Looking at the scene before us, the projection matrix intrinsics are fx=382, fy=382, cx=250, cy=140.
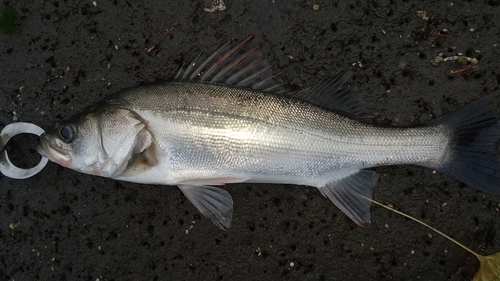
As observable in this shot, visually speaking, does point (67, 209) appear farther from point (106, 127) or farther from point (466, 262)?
point (466, 262)

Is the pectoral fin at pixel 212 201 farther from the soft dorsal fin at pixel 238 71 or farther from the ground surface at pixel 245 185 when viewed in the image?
the soft dorsal fin at pixel 238 71

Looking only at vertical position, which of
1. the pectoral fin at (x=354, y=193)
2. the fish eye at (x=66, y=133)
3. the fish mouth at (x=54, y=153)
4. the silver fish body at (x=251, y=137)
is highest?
the fish eye at (x=66, y=133)

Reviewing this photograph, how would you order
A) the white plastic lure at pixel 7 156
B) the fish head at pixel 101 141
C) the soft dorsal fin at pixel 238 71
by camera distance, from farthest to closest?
the white plastic lure at pixel 7 156, the soft dorsal fin at pixel 238 71, the fish head at pixel 101 141

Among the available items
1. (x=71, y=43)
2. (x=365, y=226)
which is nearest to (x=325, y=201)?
(x=365, y=226)

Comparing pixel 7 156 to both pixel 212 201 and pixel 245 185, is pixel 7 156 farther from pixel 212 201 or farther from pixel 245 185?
pixel 245 185

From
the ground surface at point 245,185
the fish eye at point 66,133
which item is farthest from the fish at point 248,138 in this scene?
the ground surface at point 245,185

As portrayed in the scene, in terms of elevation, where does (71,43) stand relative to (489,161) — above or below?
above

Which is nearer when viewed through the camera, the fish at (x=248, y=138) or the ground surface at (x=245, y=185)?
the fish at (x=248, y=138)

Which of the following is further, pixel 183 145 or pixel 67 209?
pixel 67 209
